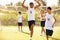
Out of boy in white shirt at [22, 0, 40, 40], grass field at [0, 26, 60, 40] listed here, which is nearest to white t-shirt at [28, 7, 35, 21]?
boy in white shirt at [22, 0, 40, 40]

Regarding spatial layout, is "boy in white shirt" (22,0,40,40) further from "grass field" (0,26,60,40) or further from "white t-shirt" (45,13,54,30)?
"white t-shirt" (45,13,54,30)

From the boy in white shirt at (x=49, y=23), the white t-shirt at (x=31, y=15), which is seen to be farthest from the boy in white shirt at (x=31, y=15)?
the boy in white shirt at (x=49, y=23)

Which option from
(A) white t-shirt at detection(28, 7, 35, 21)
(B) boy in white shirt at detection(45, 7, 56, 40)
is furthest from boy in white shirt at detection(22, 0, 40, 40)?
(B) boy in white shirt at detection(45, 7, 56, 40)

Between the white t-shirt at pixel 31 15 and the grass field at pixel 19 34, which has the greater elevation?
the white t-shirt at pixel 31 15

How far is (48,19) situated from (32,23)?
0.22m

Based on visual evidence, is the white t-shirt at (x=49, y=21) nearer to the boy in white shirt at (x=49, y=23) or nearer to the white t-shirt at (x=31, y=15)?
the boy in white shirt at (x=49, y=23)

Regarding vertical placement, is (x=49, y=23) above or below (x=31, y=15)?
below

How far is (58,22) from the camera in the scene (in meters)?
2.33

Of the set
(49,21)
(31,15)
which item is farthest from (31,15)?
(49,21)

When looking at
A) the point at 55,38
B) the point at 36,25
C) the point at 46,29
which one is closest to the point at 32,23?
the point at 36,25

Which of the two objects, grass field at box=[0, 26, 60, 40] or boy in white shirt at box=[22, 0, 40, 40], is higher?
boy in white shirt at box=[22, 0, 40, 40]

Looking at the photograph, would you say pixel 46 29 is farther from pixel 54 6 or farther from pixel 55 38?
pixel 54 6

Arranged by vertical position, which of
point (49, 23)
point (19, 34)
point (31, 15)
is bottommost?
point (19, 34)

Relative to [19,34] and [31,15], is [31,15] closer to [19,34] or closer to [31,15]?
[31,15]
